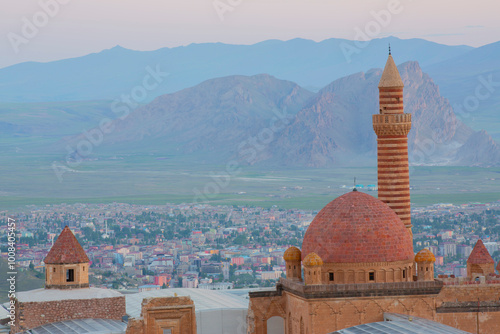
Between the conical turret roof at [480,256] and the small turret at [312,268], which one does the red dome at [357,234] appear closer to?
the small turret at [312,268]

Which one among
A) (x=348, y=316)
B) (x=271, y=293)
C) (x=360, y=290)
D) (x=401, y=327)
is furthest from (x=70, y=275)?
(x=401, y=327)

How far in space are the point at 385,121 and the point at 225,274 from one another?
8319 cm

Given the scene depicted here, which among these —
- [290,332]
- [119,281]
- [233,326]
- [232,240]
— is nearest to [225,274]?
[119,281]

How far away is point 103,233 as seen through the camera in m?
182

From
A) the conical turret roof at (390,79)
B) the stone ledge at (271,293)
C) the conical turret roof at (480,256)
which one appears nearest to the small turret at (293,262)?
the stone ledge at (271,293)

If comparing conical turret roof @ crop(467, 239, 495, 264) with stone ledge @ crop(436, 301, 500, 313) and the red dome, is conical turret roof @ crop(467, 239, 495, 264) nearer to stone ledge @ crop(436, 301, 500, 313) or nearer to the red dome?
stone ledge @ crop(436, 301, 500, 313)

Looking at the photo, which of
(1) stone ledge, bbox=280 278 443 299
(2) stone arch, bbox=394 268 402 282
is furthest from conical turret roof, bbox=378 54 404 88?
(1) stone ledge, bbox=280 278 443 299

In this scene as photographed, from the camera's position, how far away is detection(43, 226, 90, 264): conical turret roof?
53719 mm

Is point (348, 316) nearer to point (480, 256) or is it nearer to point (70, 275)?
point (480, 256)

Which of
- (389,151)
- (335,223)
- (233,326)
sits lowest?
(233,326)

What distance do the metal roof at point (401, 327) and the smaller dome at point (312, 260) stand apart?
9.72 feet

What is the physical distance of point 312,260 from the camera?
147 feet

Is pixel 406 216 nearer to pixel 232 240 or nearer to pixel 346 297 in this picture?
pixel 346 297

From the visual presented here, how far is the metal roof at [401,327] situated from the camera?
138 feet
